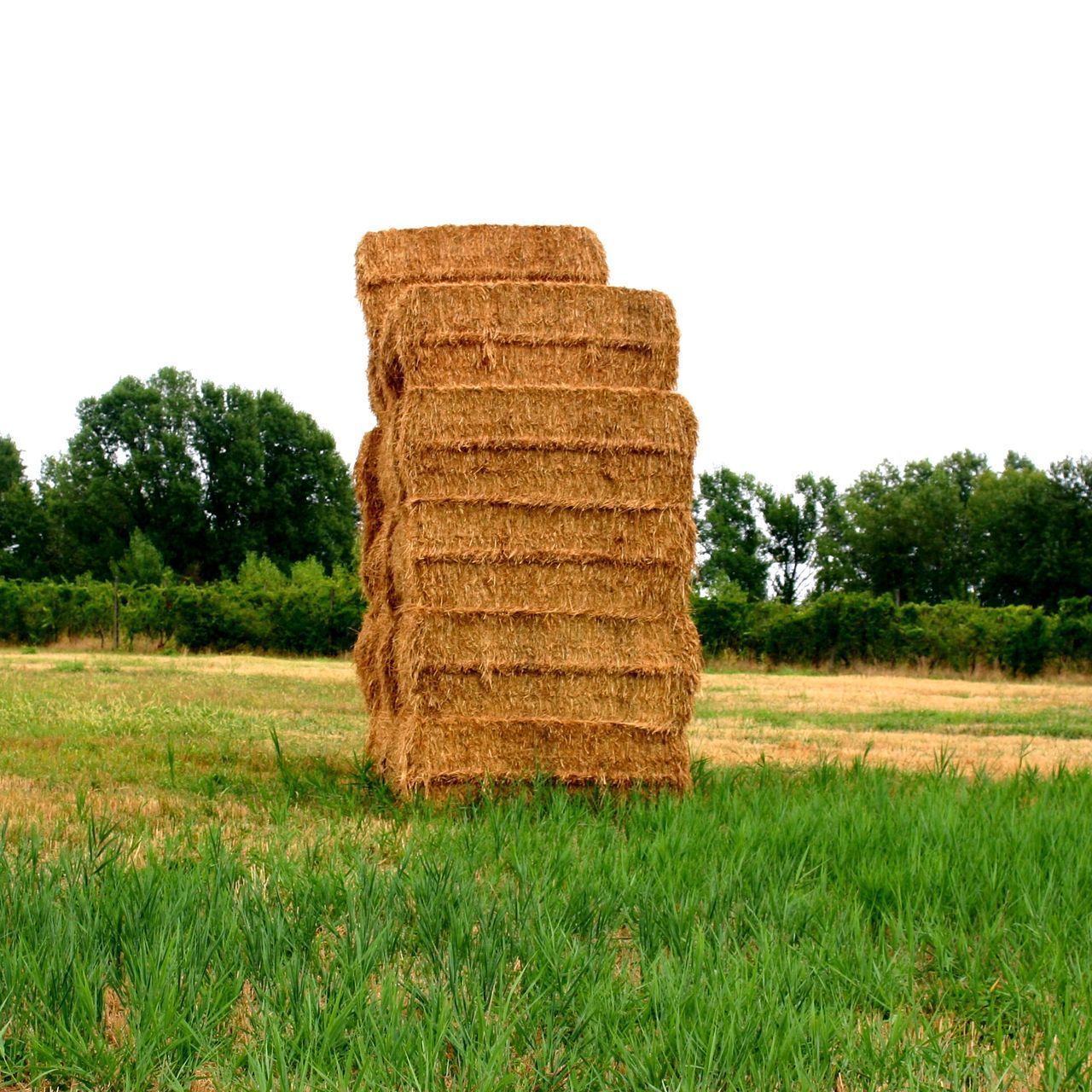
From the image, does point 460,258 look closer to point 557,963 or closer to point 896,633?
point 557,963

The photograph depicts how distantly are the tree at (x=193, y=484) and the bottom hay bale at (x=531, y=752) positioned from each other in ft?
162

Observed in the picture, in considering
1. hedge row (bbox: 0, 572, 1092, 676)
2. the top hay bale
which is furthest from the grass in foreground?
hedge row (bbox: 0, 572, 1092, 676)

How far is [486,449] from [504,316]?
0.79m

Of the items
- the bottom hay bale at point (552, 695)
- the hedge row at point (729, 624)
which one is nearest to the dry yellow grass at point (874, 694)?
the hedge row at point (729, 624)

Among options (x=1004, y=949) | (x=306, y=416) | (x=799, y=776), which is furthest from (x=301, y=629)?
(x=306, y=416)

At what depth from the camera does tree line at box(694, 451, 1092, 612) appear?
5662 centimetres

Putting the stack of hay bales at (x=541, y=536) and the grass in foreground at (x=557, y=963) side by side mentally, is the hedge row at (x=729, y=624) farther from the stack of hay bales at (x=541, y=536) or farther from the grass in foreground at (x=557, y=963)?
the grass in foreground at (x=557, y=963)

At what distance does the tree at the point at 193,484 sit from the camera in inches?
2189

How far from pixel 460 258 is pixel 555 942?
559cm

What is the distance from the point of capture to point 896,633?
27.6 m

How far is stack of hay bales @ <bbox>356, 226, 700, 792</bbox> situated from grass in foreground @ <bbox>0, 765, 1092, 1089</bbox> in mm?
1710

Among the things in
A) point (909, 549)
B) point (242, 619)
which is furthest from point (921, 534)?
point (242, 619)

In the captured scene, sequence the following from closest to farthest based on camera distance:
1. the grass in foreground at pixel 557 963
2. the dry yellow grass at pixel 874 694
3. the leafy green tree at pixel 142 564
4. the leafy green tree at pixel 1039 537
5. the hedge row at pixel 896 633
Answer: the grass in foreground at pixel 557 963
the dry yellow grass at pixel 874 694
the hedge row at pixel 896 633
the leafy green tree at pixel 142 564
the leafy green tree at pixel 1039 537

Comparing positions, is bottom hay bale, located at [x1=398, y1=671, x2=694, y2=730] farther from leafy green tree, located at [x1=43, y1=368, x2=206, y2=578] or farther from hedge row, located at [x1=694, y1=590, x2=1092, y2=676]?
leafy green tree, located at [x1=43, y1=368, x2=206, y2=578]
